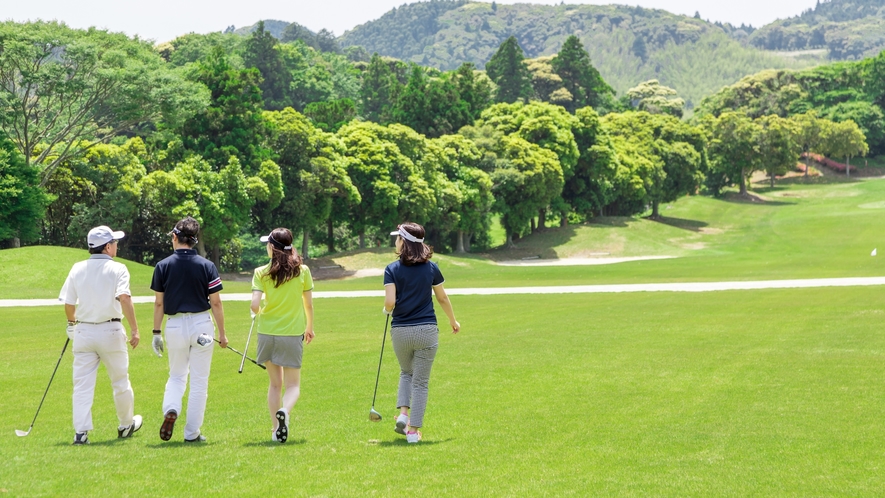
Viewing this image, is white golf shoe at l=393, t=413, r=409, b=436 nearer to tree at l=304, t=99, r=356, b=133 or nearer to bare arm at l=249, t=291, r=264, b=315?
bare arm at l=249, t=291, r=264, b=315

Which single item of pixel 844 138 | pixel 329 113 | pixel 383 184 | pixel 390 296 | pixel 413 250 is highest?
pixel 844 138

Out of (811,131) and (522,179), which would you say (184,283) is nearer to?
(522,179)

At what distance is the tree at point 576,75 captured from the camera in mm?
127938

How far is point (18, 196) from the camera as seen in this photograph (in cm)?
4341

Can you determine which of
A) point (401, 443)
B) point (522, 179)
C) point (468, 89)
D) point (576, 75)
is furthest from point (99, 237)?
point (576, 75)

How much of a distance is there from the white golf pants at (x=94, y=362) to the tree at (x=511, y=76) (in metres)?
113

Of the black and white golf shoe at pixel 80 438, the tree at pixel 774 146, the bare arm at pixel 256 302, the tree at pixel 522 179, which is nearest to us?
the bare arm at pixel 256 302

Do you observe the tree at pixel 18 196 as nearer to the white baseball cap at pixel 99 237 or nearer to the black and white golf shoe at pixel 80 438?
the white baseball cap at pixel 99 237

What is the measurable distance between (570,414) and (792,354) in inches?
285

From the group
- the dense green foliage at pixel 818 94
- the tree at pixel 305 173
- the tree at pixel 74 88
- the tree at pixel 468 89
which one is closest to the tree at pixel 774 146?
the dense green foliage at pixel 818 94

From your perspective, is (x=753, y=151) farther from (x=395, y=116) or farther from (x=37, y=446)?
(x=37, y=446)

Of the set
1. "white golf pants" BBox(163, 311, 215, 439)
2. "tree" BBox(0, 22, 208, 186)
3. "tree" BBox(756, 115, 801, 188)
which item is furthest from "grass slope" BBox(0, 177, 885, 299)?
"white golf pants" BBox(163, 311, 215, 439)

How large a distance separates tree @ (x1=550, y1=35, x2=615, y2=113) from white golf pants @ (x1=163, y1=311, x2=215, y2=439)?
397 feet

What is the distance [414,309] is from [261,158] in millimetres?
46154
